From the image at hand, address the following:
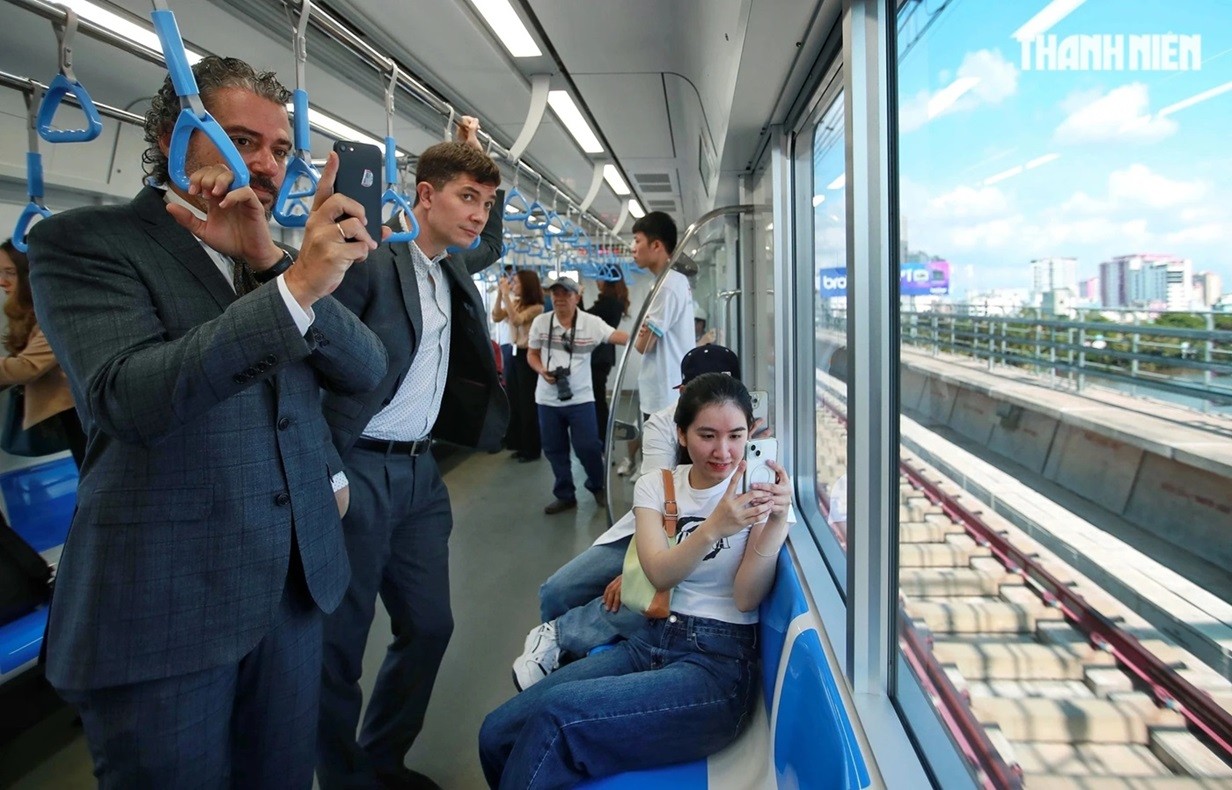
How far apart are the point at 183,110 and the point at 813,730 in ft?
5.08

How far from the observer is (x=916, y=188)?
1.48 meters

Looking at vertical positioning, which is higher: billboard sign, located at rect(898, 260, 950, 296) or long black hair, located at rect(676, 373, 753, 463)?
billboard sign, located at rect(898, 260, 950, 296)

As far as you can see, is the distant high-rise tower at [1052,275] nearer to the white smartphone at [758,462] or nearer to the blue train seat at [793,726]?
the white smartphone at [758,462]

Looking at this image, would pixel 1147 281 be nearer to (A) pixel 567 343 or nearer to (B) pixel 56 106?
(B) pixel 56 106

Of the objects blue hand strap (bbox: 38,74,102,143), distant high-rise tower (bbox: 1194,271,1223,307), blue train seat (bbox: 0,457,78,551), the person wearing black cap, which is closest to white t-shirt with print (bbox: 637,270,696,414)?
the person wearing black cap

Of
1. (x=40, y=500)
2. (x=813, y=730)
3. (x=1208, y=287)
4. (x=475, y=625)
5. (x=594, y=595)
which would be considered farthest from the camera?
(x=40, y=500)

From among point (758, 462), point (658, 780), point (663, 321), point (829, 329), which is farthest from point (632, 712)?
point (663, 321)

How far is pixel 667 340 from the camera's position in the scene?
3428 millimetres

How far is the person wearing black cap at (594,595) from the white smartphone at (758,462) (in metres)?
0.64

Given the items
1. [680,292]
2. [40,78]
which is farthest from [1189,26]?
[40,78]

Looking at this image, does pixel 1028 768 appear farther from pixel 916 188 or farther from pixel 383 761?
pixel 383 761

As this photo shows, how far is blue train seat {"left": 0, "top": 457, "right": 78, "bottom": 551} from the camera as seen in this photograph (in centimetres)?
354

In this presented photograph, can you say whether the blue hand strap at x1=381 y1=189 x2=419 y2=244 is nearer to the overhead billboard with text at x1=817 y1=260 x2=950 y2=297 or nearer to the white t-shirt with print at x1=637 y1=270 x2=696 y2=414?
the overhead billboard with text at x1=817 y1=260 x2=950 y2=297

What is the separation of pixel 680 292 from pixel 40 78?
11.4 ft
